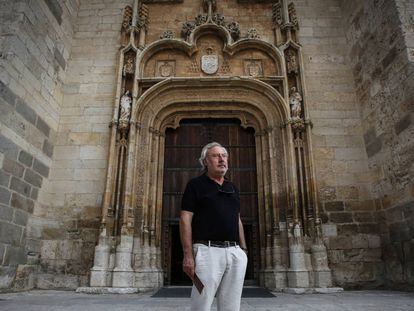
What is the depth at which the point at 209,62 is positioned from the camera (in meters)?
7.12

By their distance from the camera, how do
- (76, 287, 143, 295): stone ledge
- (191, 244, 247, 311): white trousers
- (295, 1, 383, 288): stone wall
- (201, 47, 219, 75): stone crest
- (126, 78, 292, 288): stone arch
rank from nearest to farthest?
(191, 244, 247, 311): white trousers → (76, 287, 143, 295): stone ledge → (295, 1, 383, 288): stone wall → (126, 78, 292, 288): stone arch → (201, 47, 219, 75): stone crest

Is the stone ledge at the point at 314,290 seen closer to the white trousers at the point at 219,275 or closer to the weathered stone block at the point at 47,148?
the white trousers at the point at 219,275

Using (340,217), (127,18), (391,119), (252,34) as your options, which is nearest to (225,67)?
(252,34)

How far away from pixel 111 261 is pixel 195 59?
458cm

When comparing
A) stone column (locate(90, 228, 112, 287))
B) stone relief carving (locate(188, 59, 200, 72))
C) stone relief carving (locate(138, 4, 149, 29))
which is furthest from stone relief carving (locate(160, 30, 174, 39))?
stone column (locate(90, 228, 112, 287))

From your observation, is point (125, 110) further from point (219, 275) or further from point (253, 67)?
point (219, 275)

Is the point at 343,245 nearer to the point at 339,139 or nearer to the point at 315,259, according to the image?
the point at 315,259

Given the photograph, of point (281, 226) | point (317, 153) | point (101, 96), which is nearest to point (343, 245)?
point (281, 226)

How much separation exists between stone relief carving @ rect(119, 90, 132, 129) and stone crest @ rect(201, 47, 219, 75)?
1764mm

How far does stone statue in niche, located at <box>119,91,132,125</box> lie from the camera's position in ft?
20.9

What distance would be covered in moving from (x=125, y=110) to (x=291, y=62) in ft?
12.2

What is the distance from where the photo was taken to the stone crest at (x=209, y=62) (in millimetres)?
7027

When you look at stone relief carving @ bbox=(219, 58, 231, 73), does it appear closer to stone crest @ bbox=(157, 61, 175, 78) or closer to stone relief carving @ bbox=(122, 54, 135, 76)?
stone crest @ bbox=(157, 61, 175, 78)

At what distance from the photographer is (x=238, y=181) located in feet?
21.9
